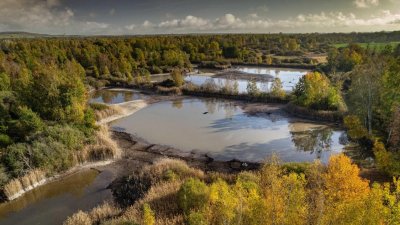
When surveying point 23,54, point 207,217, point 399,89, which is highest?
point 23,54

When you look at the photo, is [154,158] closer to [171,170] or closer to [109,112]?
[171,170]

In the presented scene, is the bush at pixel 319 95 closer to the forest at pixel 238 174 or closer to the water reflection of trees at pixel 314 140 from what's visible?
the forest at pixel 238 174

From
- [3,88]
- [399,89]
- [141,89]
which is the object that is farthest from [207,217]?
[141,89]

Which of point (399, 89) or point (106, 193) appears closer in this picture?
point (106, 193)

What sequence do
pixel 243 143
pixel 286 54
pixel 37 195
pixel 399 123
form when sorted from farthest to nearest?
pixel 286 54 < pixel 243 143 < pixel 399 123 < pixel 37 195

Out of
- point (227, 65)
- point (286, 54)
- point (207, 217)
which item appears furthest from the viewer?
→ point (286, 54)

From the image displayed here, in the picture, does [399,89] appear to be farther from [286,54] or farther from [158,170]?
[286,54]

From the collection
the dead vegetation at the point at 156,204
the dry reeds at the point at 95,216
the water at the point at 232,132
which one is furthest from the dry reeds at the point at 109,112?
the dry reeds at the point at 95,216
